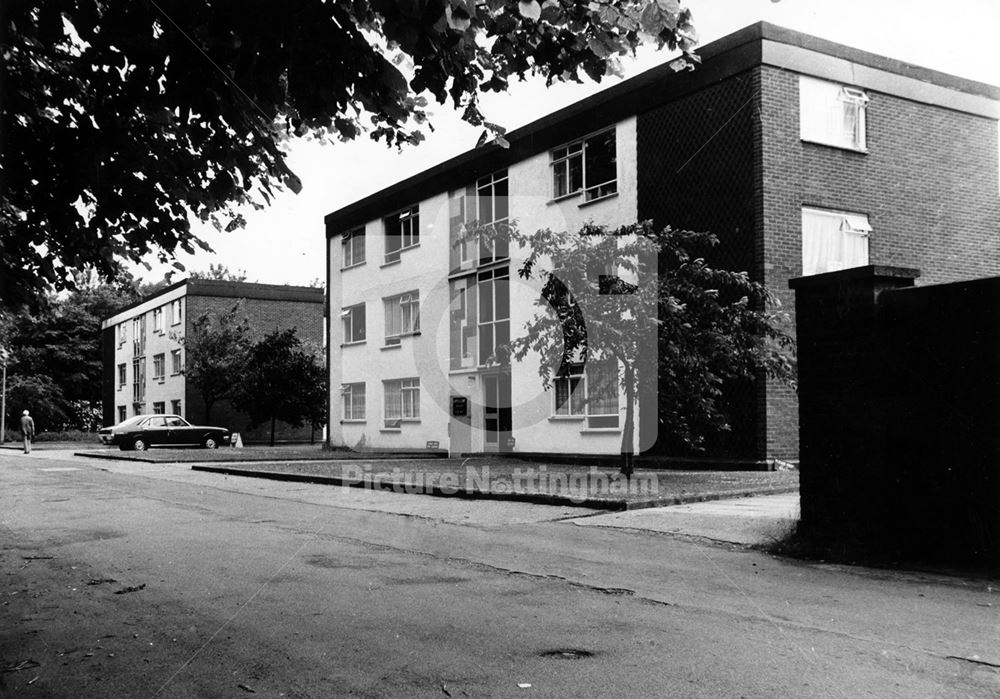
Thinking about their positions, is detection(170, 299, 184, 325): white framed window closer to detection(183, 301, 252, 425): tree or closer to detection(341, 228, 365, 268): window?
detection(183, 301, 252, 425): tree

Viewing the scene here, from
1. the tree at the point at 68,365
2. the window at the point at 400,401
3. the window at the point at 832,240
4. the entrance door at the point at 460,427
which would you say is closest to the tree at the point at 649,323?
the window at the point at 832,240

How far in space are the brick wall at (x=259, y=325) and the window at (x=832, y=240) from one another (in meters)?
33.1

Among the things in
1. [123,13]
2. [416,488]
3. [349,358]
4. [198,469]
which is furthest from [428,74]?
[349,358]

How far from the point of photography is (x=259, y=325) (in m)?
50.9

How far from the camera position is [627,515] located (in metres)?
11.7

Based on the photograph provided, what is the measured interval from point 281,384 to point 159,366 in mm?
19249

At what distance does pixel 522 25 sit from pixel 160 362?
53154mm

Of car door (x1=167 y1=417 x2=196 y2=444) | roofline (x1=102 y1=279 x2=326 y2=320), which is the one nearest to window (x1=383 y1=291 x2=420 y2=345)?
car door (x1=167 y1=417 x2=196 y2=444)

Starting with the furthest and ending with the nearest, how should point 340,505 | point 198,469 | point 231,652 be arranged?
point 198,469
point 340,505
point 231,652

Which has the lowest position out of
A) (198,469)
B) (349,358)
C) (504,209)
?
(198,469)

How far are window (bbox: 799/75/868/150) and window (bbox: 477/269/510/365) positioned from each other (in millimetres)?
9615

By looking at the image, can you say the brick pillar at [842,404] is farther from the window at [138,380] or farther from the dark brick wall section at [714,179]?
the window at [138,380]

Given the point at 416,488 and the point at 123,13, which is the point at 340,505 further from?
the point at 123,13

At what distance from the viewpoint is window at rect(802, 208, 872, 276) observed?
1892 centimetres
